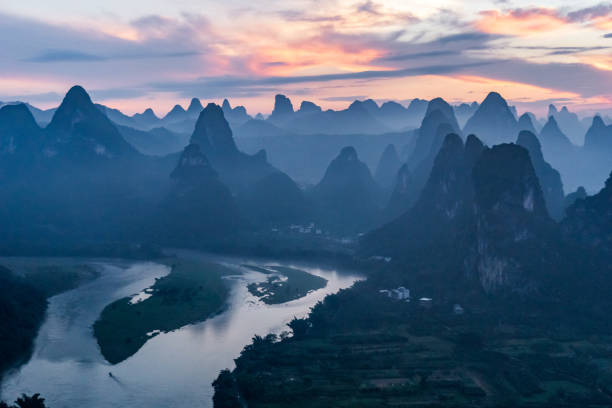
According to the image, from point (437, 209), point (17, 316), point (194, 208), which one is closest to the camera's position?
point (17, 316)

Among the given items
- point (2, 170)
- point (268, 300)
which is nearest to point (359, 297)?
point (268, 300)

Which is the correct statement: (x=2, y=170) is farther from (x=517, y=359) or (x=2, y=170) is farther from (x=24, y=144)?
(x=517, y=359)

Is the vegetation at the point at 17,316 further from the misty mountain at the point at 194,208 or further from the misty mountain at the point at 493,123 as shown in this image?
the misty mountain at the point at 493,123

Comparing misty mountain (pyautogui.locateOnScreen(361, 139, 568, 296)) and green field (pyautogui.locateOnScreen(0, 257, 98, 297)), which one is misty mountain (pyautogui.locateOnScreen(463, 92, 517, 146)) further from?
green field (pyautogui.locateOnScreen(0, 257, 98, 297))

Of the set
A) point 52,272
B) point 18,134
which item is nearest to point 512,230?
point 52,272

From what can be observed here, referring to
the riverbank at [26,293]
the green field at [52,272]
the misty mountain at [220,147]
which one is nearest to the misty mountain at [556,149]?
the misty mountain at [220,147]

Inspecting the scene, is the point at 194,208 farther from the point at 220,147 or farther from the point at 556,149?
the point at 556,149

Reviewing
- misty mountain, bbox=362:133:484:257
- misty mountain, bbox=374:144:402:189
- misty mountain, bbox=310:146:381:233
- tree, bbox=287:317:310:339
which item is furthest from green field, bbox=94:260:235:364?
misty mountain, bbox=374:144:402:189
